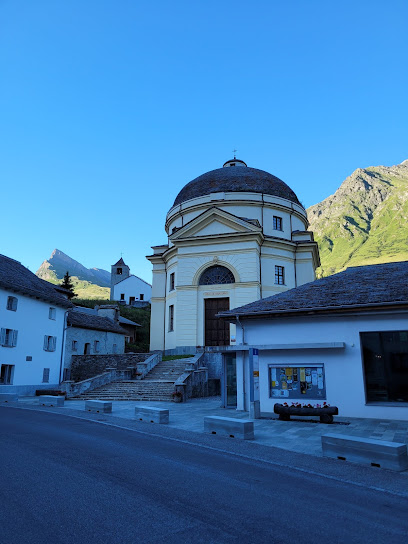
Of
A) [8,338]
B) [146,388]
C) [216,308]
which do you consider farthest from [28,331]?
A: [216,308]

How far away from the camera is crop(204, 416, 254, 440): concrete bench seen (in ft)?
35.4

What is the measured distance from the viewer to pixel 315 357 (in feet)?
50.9

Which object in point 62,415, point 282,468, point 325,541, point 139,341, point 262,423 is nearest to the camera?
point 325,541

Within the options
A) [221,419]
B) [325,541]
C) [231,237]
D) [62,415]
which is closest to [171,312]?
[231,237]

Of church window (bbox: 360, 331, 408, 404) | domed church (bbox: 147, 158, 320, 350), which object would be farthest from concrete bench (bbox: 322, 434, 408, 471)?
domed church (bbox: 147, 158, 320, 350)

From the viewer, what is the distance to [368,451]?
8234 mm

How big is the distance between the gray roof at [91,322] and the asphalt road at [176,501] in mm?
27569

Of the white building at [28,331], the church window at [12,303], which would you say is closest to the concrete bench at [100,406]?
the white building at [28,331]

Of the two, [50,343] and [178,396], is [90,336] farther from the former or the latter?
[178,396]

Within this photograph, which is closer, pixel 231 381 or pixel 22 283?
pixel 231 381

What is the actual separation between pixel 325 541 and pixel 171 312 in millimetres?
31560

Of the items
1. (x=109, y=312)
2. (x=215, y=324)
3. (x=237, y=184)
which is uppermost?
(x=237, y=184)

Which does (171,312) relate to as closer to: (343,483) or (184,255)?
(184,255)

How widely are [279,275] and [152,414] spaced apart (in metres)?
22.9
